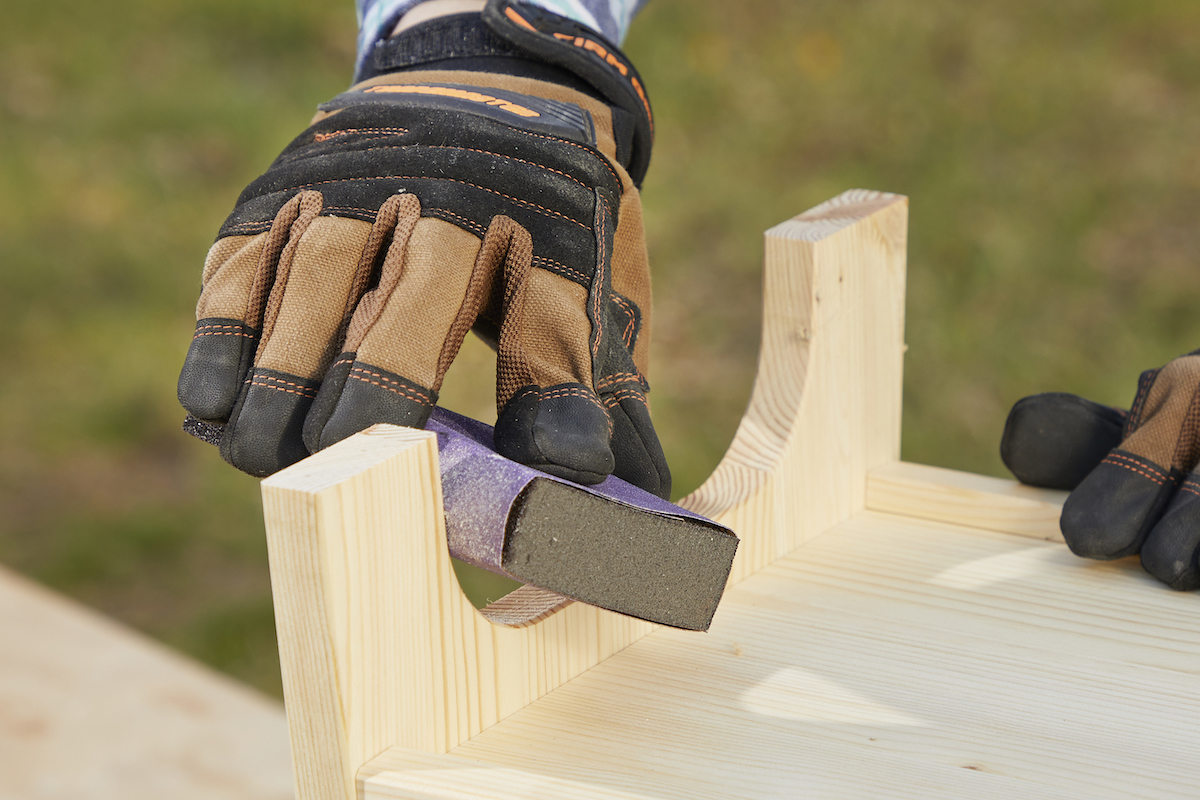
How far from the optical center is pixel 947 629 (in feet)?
2.41

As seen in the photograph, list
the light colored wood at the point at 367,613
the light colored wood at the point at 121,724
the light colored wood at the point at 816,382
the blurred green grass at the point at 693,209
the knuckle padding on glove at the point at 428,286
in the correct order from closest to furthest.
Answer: the light colored wood at the point at 367,613, the knuckle padding on glove at the point at 428,286, the light colored wood at the point at 816,382, the light colored wood at the point at 121,724, the blurred green grass at the point at 693,209

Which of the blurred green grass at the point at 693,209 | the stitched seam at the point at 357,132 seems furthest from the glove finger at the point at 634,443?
the blurred green grass at the point at 693,209

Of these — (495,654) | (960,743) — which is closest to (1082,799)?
(960,743)

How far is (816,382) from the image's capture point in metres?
0.90

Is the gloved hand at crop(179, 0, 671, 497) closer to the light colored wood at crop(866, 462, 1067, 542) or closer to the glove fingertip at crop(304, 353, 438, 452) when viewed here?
the glove fingertip at crop(304, 353, 438, 452)

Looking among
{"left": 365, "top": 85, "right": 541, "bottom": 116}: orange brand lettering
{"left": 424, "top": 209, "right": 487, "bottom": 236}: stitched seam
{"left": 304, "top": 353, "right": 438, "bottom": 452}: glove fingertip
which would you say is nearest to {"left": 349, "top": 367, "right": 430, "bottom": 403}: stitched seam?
{"left": 304, "top": 353, "right": 438, "bottom": 452}: glove fingertip

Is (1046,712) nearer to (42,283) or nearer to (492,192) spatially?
(492,192)

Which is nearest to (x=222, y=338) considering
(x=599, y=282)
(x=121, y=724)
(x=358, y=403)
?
(x=358, y=403)

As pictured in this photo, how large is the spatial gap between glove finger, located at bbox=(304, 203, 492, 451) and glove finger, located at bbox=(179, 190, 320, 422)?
0.06 metres

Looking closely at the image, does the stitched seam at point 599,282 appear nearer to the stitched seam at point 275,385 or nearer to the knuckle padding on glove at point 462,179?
the knuckle padding on glove at point 462,179

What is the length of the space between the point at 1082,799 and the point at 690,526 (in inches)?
9.0

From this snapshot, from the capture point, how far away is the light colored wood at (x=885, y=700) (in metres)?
0.56

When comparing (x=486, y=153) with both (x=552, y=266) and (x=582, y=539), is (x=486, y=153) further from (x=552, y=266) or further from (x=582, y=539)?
(x=582, y=539)

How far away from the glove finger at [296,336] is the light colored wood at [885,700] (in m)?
0.18
